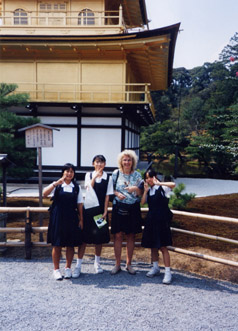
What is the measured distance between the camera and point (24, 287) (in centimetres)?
371

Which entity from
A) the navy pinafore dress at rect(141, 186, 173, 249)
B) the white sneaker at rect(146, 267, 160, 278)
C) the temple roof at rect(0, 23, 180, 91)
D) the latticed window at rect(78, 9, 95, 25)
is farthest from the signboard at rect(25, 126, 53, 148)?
the latticed window at rect(78, 9, 95, 25)

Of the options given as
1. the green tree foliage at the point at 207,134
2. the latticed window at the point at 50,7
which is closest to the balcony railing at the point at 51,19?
the latticed window at the point at 50,7

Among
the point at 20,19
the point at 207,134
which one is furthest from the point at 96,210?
the point at 207,134

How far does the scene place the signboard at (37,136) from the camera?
585cm

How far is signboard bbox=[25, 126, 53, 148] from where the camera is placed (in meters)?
5.85

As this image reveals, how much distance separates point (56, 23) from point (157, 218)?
13397 mm

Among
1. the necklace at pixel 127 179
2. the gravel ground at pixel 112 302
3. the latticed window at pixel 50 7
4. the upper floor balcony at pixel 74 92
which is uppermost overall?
the latticed window at pixel 50 7

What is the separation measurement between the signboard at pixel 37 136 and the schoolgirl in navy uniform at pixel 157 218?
2.82 meters

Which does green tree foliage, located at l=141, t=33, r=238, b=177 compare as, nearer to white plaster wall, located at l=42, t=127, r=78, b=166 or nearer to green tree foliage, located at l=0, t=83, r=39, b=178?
white plaster wall, located at l=42, t=127, r=78, b=166

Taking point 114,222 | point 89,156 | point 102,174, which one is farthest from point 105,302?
point 89,156

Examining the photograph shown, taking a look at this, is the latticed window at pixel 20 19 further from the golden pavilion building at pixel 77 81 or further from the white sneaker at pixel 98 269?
the white sneaker at pixel 98 269

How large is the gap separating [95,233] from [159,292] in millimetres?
1165

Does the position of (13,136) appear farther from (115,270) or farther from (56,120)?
(115,270)

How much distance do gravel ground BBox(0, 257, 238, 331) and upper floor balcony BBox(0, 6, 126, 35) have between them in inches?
479
